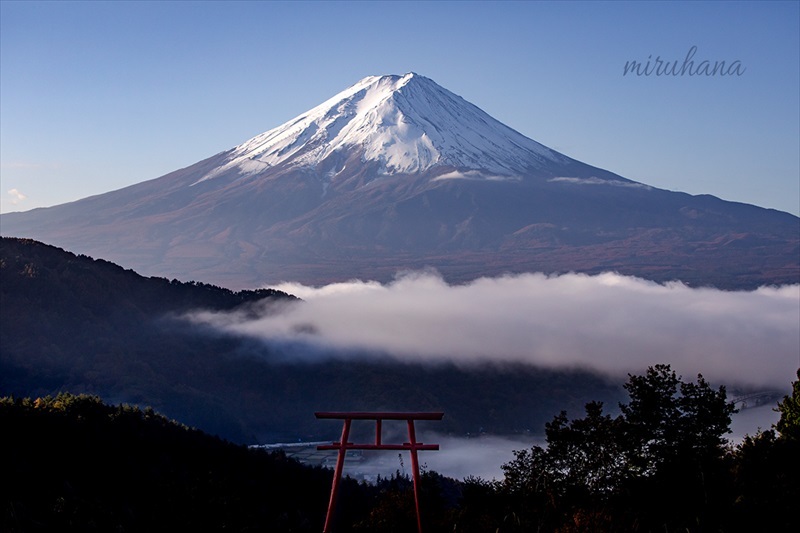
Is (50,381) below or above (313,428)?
above

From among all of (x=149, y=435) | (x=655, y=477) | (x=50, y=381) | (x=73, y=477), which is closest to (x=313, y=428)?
(x=50, y=381)

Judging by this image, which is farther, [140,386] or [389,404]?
[389,404]

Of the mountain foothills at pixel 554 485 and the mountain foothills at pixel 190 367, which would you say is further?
the mountain foothills at pixel 190 367

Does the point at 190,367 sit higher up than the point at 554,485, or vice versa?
the point at 190,367

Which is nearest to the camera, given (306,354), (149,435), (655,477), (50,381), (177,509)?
(177,509)

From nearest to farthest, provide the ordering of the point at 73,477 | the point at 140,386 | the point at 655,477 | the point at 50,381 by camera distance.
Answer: the point at 655,477, the point at 73,477, the point at 50,381, the point at 140,386

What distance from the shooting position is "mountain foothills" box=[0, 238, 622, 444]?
110m

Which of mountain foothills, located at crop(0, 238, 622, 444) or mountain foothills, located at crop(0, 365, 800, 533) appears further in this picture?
mountain foothills, located at crop(0, 238, 622, 444)

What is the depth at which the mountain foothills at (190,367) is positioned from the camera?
Result: 110 metres

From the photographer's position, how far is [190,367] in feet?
425

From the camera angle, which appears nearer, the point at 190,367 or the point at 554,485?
the point at 554,485

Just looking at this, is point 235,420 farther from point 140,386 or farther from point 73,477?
point 73,477

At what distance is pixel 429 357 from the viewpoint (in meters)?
172

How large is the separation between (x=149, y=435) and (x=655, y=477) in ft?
91.5
